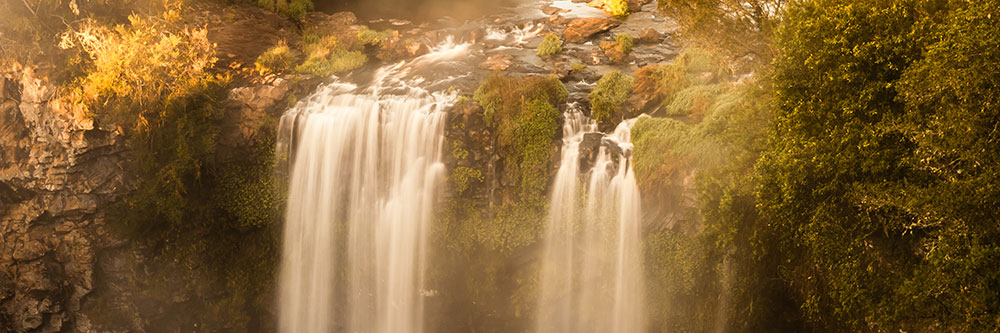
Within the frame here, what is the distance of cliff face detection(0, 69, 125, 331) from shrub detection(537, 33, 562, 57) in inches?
515

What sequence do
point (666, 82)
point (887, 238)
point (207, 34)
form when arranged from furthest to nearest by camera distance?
point (207, 34) → point (666, 82) → point (887, 238)

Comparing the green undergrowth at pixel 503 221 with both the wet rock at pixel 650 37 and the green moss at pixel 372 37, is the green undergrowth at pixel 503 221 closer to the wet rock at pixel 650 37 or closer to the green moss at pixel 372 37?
the wet rock at pixel 650 37

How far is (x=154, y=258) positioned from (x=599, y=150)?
43.9ft

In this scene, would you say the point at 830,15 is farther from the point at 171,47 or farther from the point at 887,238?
the point at 171,47

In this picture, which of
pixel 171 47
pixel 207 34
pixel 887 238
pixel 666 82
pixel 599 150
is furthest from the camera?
pixel 207 34

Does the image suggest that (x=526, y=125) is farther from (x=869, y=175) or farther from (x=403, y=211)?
(x=869, y=175)

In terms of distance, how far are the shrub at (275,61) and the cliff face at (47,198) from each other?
4660mm

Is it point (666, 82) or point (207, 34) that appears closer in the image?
point (666, 82)

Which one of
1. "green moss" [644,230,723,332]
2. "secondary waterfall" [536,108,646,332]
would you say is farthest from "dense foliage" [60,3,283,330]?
"green moss" [644,230,723,332]

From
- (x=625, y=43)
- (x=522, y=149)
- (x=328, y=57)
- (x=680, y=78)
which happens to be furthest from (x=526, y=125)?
(x=328, y=57)

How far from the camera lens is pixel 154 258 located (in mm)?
17500

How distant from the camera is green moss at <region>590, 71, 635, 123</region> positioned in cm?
1576

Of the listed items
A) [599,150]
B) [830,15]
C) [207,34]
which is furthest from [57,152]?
[830,15]

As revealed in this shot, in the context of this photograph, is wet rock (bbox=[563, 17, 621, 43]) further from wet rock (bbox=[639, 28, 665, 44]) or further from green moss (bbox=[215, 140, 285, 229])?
green moss (bbox=[215, 140, 285, 229])
